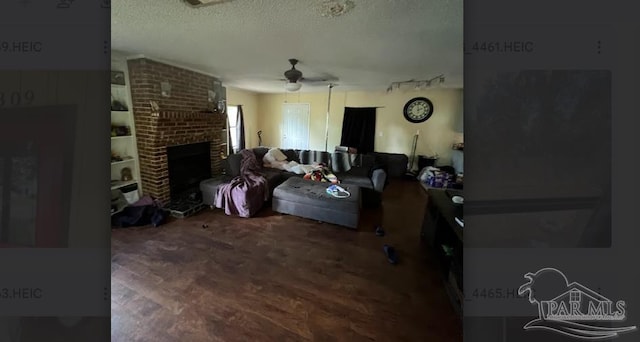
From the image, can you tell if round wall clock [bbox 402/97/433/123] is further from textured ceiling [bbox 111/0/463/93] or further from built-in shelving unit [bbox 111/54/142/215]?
built-in shelving unit [bbox 111/54/142/215]

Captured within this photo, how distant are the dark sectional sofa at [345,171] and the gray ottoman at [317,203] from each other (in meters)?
0.53

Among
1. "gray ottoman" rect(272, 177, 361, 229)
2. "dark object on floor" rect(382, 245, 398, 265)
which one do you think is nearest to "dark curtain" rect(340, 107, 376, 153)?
"gray ottoman" rect(272, 177, 361, 229)

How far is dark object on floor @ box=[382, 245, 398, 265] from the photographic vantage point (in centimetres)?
213

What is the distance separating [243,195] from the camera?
3051 millimetres

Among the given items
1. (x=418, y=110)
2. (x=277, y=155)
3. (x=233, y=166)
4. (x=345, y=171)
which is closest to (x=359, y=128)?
(x=418, y=110)

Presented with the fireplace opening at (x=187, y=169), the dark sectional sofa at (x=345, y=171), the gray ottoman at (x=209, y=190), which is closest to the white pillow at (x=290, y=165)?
the dark sectional sofa at (x=345, y=171)

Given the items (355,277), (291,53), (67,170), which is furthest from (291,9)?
(355,277)

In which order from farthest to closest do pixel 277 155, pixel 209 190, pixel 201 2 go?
pixel 277 155 < pixel 209 190 < pixel 201 2

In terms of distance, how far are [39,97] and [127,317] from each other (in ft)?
4.39

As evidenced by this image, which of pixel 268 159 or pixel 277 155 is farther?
pixel 277 155

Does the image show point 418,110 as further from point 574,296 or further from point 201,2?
point 574,296
